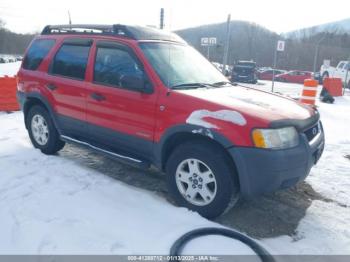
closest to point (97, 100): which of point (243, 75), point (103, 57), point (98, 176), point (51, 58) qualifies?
point (103, 57)

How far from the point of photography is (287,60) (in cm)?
5184

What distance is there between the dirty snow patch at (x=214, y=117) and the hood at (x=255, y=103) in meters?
0.07

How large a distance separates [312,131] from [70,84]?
3.16 meters

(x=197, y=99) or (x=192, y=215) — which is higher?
(x=197, y=99)

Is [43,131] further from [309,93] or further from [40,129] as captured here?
[309,93]

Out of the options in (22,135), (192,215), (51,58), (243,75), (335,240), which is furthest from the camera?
(243,75)

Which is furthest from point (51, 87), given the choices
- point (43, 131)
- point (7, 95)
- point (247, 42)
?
point (247, 42)

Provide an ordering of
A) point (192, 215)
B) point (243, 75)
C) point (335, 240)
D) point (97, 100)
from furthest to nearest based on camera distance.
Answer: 1. point (243, 75)
2. point (97, 100)
3. point (192, 215)
4. point (335, 240)

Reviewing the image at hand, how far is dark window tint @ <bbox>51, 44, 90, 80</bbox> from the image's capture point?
16.1 feet

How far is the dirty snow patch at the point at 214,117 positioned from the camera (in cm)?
348

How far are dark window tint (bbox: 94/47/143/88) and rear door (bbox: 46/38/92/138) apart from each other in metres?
0.26

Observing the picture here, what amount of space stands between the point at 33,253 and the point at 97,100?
A: 6.93 ft

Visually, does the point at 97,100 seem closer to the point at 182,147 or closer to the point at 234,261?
the point at 182,147

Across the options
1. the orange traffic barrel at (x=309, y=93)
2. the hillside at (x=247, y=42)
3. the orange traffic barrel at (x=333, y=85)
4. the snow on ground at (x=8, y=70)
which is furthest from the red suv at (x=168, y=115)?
the hillside at (x=247, y=42)
